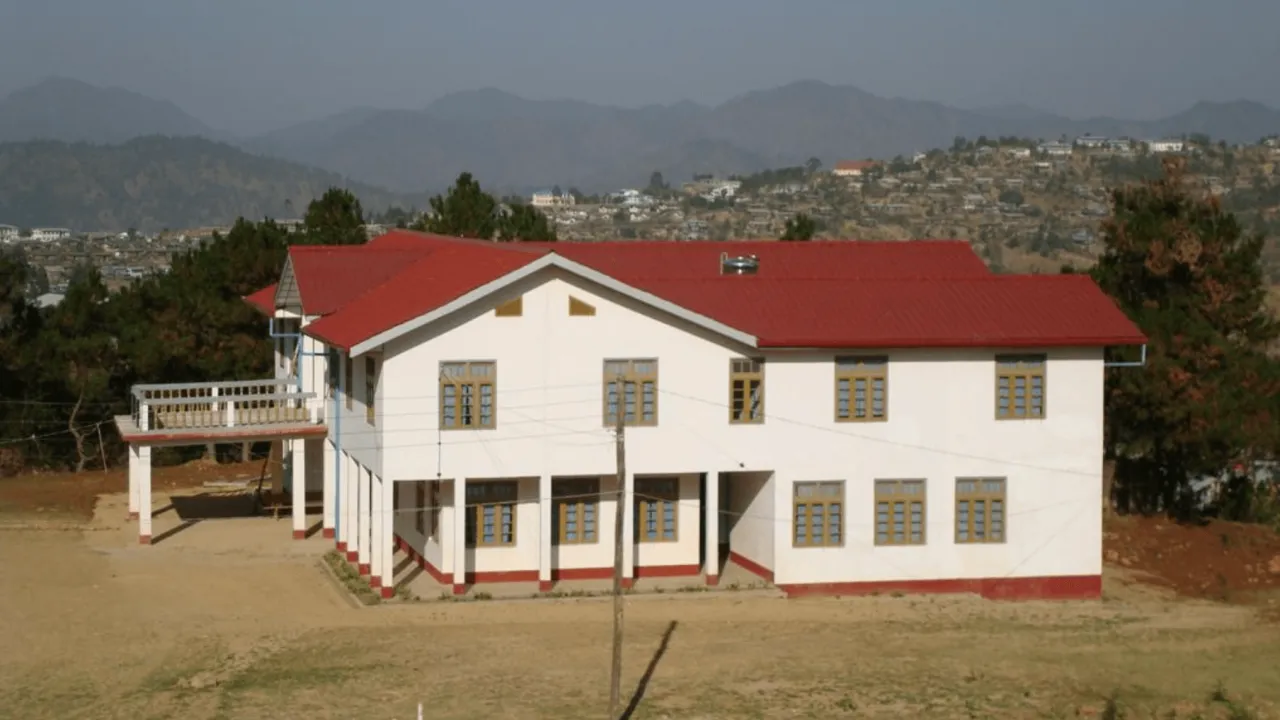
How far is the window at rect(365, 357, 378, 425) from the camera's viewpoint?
36312mm

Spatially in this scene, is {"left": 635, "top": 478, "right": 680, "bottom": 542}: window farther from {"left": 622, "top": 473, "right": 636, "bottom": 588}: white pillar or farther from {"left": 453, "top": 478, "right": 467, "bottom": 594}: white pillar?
{"left": 453, "top": 478, "right": 467, "bottom": 594}: white pillar

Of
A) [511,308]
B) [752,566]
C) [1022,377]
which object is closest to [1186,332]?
[1022,377]

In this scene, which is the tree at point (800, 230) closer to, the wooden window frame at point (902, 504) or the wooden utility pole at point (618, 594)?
the wooden window frame at point (902, 504)

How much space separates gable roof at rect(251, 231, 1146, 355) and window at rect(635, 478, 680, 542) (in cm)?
373

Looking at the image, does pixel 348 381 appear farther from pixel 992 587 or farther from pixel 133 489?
pixel 992 587

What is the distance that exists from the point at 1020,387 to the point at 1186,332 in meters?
8.10

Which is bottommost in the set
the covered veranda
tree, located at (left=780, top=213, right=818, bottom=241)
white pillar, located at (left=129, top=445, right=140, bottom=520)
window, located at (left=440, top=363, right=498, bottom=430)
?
white pillar, located at (left=129, top=445, right=140, bottom=520)

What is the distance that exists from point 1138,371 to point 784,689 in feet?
57.8

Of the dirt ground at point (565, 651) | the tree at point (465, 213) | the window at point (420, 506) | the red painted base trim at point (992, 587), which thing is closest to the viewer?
the dirt ground at point (565, 651)

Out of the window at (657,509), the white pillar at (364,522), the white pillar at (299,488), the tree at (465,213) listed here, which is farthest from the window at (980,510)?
the tree at (465,213)

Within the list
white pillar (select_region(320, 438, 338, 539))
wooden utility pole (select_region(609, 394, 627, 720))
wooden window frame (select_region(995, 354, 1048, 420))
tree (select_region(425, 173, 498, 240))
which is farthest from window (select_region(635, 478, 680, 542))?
tree (select_region(425, 173, 498, 240))

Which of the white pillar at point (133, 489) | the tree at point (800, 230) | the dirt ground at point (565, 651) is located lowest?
the dirt ground at point (565, 651)

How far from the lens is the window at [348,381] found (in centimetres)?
3875

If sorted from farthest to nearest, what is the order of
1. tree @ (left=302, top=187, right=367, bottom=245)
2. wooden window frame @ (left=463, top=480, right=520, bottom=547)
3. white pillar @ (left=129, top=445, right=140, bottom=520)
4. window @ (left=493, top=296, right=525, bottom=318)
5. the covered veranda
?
tree @ (left=302, top=187, right=367, bottom=245) < white pillar @ (left=129, top=445, right=140, bottom=520) < the covered veranda < wooden window frame @ (left=463, top=480, right=520, bottom=547) < window @ (left=493, top=296, right=525, bottom=318)
